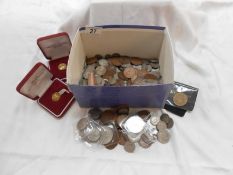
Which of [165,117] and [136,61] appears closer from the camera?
[165,117]

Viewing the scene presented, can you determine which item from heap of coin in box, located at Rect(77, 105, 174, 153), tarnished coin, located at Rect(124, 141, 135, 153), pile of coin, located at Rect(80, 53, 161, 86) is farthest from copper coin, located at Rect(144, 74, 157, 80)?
tarnished coin, located at Rect(124, 141, 135, 153)

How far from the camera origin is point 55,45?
0.81 m

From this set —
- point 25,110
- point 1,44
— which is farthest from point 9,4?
point 25,110

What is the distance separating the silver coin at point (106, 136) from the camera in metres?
0.69

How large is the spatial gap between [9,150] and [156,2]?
2.13ft

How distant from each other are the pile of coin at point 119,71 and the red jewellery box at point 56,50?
0.08 m

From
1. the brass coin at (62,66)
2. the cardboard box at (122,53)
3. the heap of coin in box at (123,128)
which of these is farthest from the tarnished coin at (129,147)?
the brass coin at (62,66)

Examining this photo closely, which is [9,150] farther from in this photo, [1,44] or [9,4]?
[9,4]

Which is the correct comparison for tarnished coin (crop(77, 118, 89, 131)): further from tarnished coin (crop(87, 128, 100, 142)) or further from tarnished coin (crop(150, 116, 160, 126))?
tarnished coin (crop(150, 116, 160, 126))

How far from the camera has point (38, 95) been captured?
30.5 inches

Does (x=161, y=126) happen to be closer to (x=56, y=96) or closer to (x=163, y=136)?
(x=163, y=136)

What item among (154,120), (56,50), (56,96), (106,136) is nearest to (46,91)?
(56,96)

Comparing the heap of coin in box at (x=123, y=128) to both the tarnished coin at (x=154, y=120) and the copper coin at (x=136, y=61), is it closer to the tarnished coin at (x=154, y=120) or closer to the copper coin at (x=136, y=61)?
Result: the tarnished coin at (x=154, y=120)

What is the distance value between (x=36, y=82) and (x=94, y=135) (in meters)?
0.24
